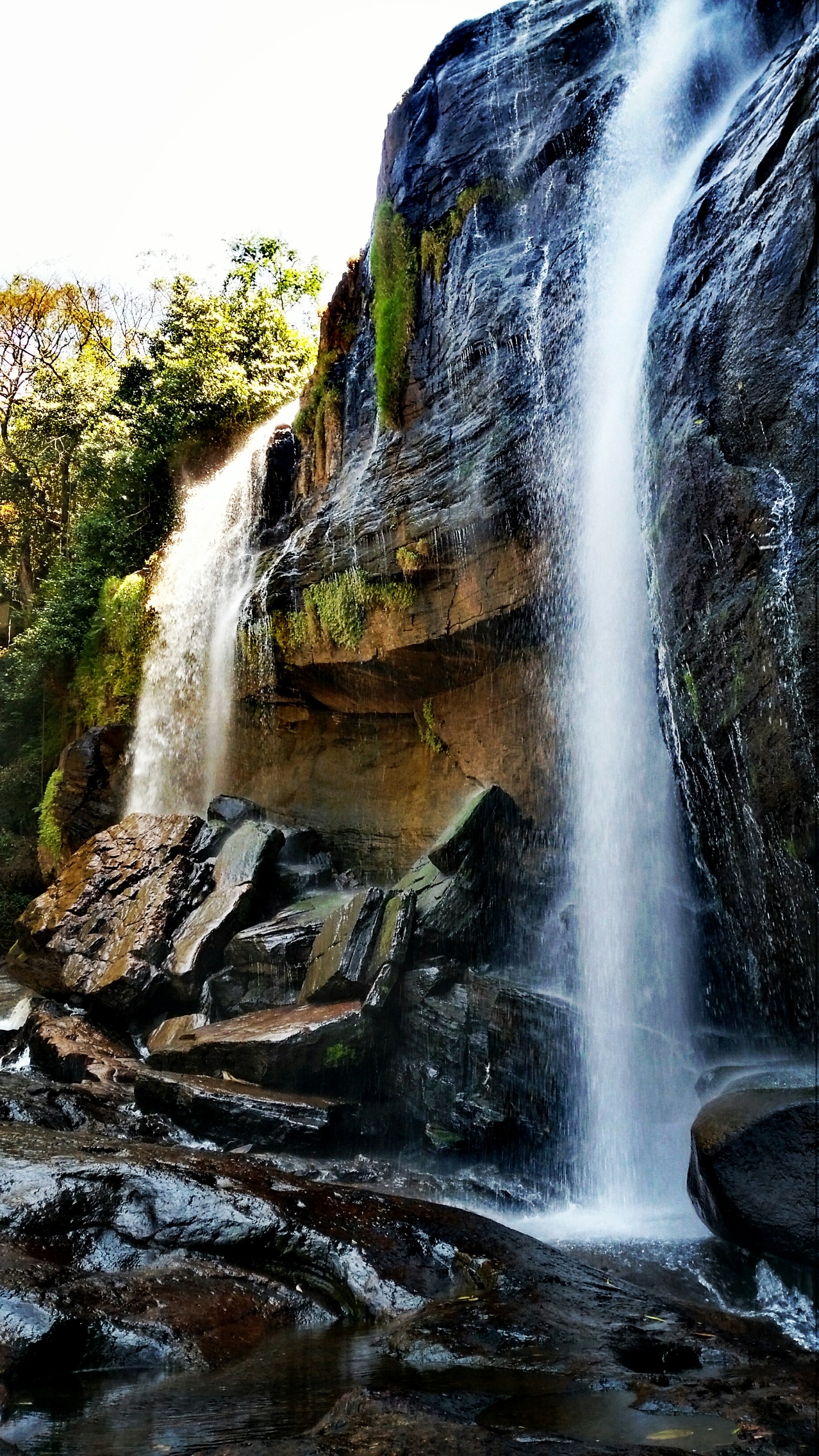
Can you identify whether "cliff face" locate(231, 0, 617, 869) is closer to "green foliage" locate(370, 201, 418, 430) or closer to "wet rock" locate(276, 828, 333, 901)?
"green foliage" locate(370, 201, 418, 430)

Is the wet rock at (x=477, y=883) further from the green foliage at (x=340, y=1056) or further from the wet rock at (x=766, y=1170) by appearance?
the wet rock at (x=766, y=1170)

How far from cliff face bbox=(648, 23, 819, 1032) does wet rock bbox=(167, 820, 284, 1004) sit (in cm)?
598

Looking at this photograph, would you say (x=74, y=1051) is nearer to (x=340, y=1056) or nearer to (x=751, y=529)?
(x=340, y=1056)

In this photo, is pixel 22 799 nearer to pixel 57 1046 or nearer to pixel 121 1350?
pixel 57 1046

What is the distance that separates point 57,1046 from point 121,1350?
20.2 feet

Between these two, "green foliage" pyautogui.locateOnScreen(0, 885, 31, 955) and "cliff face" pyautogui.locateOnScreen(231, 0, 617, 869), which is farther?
"green foliage" pyautogui.locateOnScreen(0, 885, 31, 955)

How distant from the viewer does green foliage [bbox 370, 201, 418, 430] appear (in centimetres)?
1146

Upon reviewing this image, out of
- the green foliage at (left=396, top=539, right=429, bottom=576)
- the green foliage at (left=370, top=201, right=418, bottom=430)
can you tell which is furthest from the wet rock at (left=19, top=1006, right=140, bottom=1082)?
the green foliage at (left=370, top=201, right=418, bottom=430)

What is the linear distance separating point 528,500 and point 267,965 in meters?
5.69

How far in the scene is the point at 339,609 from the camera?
1174 cm

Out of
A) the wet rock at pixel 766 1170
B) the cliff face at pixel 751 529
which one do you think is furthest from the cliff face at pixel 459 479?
the wet rock at pixel 766 1170

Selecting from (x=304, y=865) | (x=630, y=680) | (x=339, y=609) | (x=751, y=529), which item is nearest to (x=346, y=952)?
(x=304, y=865)

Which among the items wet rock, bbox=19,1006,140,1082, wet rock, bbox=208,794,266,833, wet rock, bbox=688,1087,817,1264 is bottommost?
wet rock, bbox=19,1006,140,1082

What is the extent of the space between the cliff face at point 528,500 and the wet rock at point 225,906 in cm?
143
